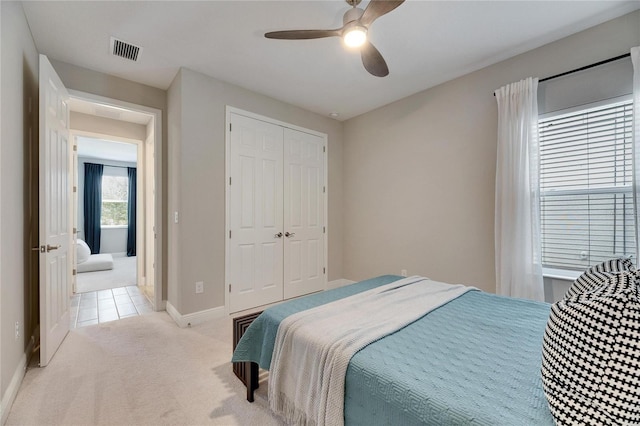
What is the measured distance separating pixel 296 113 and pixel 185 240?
Result: 2244mm

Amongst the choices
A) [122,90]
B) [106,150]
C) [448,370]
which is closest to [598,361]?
[448,370]

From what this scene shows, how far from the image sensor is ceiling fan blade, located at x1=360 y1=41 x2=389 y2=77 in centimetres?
204

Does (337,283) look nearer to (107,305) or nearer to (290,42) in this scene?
(107,305)

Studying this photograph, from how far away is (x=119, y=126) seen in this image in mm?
4074

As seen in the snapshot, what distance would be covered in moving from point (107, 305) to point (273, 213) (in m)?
2.35

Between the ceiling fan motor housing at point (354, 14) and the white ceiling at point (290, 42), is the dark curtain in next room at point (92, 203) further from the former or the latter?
the ceiling fan motor housing at point (354, 14)

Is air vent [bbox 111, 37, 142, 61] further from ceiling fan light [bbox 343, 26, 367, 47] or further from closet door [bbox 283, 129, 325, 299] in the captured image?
ceiling fan light [bbox 343, 26, 367, 47]

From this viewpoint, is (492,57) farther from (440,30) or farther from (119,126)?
(119,126)

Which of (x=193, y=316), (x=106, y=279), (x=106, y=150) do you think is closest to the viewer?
(x=193, y=316)

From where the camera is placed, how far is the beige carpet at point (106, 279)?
4283mm

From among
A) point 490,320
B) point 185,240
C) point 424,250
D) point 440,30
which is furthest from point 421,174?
point 185,240

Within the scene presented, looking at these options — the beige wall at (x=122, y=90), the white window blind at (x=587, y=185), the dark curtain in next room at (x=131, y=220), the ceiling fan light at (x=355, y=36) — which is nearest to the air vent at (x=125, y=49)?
the beige wall at (x=122, y=90)

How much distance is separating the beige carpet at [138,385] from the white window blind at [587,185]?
8.79ft

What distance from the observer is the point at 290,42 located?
8.14ft
